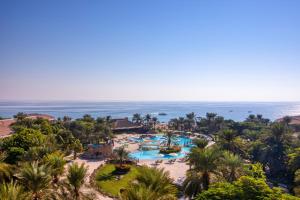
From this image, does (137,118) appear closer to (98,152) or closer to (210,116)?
(210,116)

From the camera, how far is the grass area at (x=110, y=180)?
33.0m

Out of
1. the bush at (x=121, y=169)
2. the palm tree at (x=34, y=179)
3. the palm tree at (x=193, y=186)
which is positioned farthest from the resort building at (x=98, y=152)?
the palm tree at (x=34, y=179)

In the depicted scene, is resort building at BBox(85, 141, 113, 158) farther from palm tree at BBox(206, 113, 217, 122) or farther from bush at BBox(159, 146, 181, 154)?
palm tree at BBox(206, 113, 217, 122)

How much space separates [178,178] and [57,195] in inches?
891

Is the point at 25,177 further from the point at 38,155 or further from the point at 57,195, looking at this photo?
the point at 38,155

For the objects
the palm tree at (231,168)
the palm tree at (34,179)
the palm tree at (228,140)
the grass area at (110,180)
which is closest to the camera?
the palm tree at (34,179)

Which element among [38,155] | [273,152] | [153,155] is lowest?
[153,155]

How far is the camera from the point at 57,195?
20.8 metres

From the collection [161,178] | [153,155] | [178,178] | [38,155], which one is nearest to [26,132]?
[38,155]

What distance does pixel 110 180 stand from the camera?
37.1 m

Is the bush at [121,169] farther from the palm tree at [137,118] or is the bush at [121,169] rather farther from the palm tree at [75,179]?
the palm tree at [137,118]

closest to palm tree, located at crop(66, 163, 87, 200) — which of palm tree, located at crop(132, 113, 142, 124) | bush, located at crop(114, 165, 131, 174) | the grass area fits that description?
the grass area

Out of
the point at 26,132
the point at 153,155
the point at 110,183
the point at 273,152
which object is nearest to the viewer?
the point at 110,183

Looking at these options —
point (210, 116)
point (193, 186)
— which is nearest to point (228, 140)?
point (193, 186)
